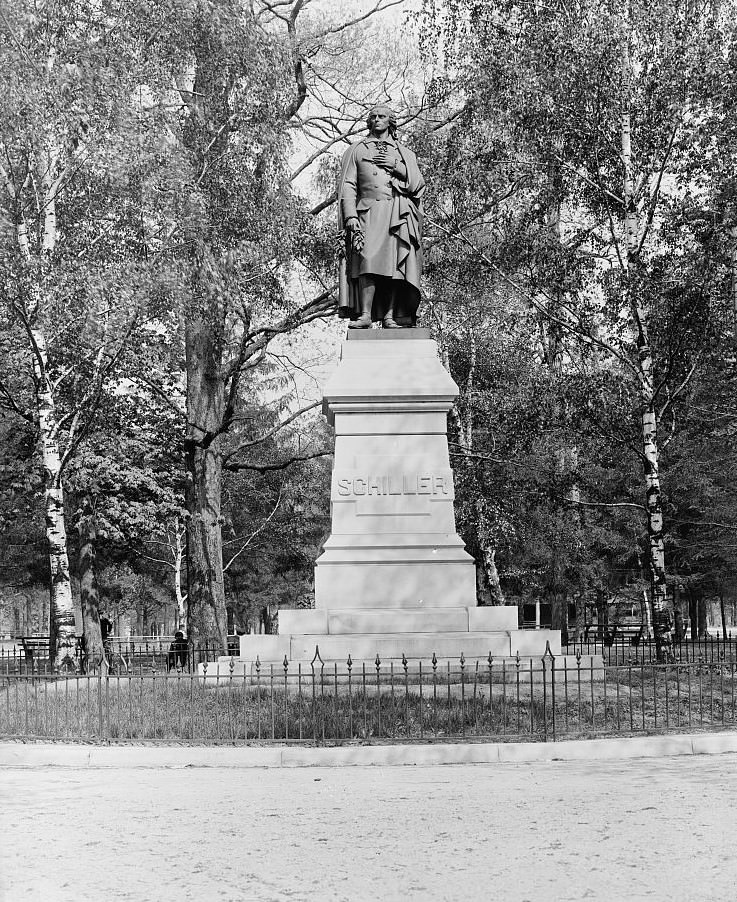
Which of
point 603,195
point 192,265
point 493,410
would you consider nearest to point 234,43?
point 192,265

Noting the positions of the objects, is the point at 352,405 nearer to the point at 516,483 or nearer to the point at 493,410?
the point at 516,483

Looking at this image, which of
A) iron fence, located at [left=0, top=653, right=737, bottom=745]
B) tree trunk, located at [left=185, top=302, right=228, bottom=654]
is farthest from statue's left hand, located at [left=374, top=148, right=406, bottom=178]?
tree trunk, located at [left=185, top=302, right=228, bottom=654]

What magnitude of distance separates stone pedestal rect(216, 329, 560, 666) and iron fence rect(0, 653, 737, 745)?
445 millimetres

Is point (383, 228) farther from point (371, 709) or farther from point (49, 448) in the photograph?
point (49, 448)

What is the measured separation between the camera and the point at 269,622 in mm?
60156

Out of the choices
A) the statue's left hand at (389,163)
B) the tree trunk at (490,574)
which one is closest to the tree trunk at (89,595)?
the tree trunk at (490,574)

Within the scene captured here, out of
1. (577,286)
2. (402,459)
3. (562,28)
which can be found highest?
(562,28)

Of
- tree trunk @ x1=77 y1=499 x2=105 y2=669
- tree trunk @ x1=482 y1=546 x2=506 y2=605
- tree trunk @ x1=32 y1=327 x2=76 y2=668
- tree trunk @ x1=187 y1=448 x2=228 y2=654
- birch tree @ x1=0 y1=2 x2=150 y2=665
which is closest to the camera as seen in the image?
tree trunk @ x1=32 y1=327 x2=76 y2=668

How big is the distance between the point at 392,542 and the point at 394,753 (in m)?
4.86

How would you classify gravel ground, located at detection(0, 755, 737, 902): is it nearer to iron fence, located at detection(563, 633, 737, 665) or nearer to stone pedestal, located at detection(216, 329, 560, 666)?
stone pedestal, located at detection(216, 329, 560, 666)

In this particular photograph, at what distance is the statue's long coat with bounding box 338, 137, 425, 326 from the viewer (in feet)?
54.9

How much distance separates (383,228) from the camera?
16781mm

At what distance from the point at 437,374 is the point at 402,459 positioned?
130cm

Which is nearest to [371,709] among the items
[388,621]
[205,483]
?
[388,621]
